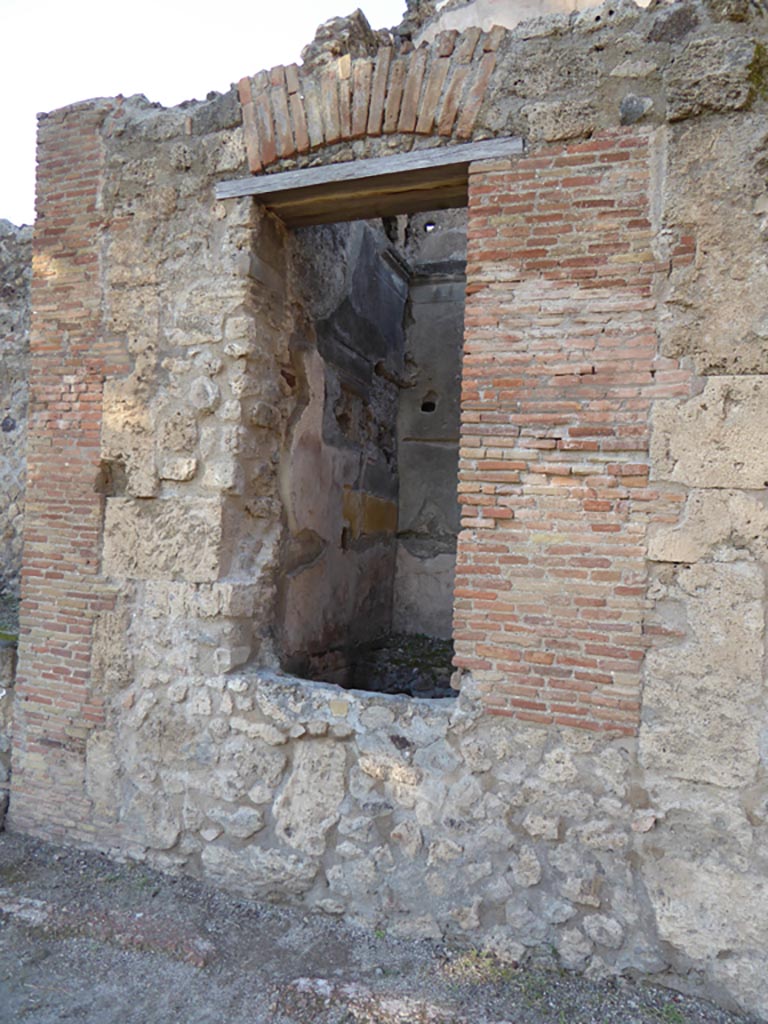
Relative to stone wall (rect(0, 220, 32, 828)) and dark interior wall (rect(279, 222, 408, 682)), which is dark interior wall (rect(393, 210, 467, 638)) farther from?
stone wall (rect(0, 220, 32, 828))

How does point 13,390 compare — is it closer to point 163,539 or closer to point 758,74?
point 163,539

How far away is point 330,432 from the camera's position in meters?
4.84

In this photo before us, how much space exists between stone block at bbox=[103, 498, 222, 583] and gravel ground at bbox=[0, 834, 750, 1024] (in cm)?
160

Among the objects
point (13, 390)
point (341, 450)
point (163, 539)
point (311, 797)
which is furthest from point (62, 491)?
point (13, 390)

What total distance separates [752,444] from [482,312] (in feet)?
4.06

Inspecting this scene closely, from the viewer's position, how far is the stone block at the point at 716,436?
2852mm

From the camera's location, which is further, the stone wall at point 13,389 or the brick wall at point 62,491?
the stone wall at point 13,389

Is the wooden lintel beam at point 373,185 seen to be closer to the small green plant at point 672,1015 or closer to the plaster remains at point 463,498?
the plaster remains at point 463,498

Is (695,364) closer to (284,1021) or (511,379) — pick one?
(511,379)

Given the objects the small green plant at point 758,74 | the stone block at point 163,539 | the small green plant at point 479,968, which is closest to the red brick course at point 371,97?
the small green plant at point 758,74

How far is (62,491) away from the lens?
13.4ft

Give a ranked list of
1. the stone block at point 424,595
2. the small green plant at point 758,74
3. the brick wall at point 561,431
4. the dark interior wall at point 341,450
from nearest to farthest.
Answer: the small green plant at point 758,74, the brick wall at point 561,431, the dark interior wall at point 341,450, the stone block at point 424,595

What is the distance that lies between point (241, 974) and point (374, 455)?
3.59m

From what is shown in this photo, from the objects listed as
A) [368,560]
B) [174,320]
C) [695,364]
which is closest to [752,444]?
[695,364]
